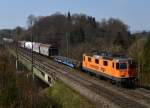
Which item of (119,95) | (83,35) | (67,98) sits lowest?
(67,98)

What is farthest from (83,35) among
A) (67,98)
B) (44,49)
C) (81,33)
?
(67,98)

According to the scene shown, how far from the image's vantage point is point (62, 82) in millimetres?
42938

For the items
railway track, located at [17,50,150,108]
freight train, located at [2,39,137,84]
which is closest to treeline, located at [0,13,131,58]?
freight train, located at [2,39,137,84]

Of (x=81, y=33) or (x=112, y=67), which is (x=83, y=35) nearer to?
(x=81, y=33)

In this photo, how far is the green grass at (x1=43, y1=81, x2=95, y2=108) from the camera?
29081 millimetres

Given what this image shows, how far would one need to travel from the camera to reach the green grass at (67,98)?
2908 centimetres

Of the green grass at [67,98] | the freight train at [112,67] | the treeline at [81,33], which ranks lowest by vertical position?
the green grass at [67,98]

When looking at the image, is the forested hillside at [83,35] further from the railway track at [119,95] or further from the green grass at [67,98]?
the green grass at [67,98]

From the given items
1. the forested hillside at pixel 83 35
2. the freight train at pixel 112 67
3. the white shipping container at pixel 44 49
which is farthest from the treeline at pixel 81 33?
the freight train at pixel 112 67

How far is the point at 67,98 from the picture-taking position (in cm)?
3409

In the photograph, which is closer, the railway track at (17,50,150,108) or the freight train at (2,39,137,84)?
the railway track at (17,50,150,108)

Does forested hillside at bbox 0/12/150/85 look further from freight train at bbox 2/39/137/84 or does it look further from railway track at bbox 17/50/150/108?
railway track at bbox 17/50/150/108

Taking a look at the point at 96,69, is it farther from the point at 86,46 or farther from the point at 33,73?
the point at 86,46

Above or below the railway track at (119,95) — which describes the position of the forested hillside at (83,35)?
above
